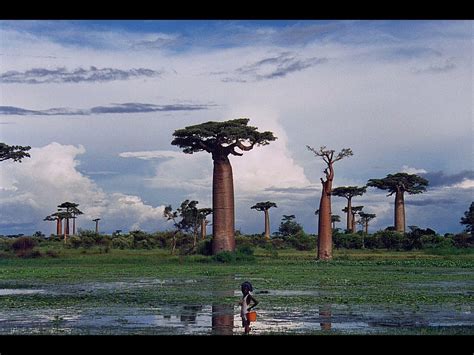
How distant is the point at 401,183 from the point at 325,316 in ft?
148

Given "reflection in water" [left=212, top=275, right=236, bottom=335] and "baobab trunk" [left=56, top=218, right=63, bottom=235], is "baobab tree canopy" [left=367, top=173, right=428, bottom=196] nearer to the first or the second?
"baobab trunk" [left=56, top=218, right=63, bottom=235]

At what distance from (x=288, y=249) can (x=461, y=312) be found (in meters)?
37.2

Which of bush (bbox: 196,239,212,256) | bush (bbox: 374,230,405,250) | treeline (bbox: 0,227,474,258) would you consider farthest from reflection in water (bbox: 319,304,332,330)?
bush (bbox: 374,230,405,250)

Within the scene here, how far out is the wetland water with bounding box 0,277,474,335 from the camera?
11281mm

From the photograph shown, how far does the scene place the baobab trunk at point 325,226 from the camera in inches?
1496

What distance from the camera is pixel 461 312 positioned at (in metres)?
13.9

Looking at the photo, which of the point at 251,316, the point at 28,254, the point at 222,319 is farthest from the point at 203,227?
the point at 251,316

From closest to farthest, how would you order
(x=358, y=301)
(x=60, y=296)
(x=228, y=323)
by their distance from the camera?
(x=228, y=323) → (x=358, y=301) → (x=60, y=296)

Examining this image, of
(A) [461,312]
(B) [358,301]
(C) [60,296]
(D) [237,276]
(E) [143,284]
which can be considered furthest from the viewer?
(D) [237,276]

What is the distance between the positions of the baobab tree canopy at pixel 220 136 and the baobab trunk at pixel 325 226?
11.8 feet

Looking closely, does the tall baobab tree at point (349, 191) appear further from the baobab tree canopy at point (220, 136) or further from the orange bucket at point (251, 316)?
the orange bucket at point (251, 316)

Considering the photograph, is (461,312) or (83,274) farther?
(83,274)
